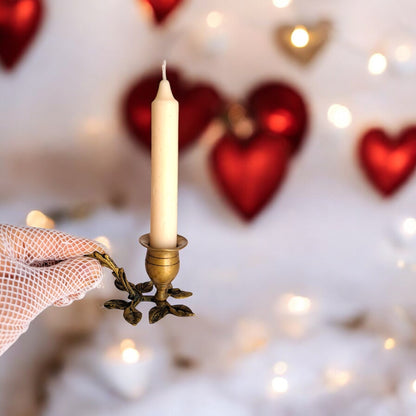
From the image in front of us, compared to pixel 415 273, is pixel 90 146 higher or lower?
higher

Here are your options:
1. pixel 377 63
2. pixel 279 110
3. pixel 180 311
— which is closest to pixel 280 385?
pixel 180 311

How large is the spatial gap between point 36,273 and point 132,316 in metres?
0.12

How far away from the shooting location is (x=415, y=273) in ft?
2.85

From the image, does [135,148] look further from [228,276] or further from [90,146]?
[228,276]

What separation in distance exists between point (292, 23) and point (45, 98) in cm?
42

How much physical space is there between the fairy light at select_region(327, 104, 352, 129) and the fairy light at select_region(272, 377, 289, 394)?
0.41m

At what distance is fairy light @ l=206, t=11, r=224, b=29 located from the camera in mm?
838

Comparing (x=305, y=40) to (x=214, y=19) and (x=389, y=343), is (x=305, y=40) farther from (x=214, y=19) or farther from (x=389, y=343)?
(x=389, y=343)

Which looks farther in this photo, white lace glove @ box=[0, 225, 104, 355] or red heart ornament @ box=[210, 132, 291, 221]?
red heart ornament @ box=[210, 132, 291, 221]

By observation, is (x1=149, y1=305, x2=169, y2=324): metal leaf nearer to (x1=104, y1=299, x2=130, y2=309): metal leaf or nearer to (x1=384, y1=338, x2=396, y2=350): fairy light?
(x1=104, y1=299, x2=130, y2=309): metal leaf

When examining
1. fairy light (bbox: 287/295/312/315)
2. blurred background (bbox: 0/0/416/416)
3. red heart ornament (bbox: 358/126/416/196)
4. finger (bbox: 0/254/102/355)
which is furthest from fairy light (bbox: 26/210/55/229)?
red heart ornament (bbox: 358/126/416/196)

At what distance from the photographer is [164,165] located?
1.55 feet

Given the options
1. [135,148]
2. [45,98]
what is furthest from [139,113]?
[45,98]

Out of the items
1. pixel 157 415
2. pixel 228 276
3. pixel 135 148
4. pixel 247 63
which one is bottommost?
pixel 157 415
